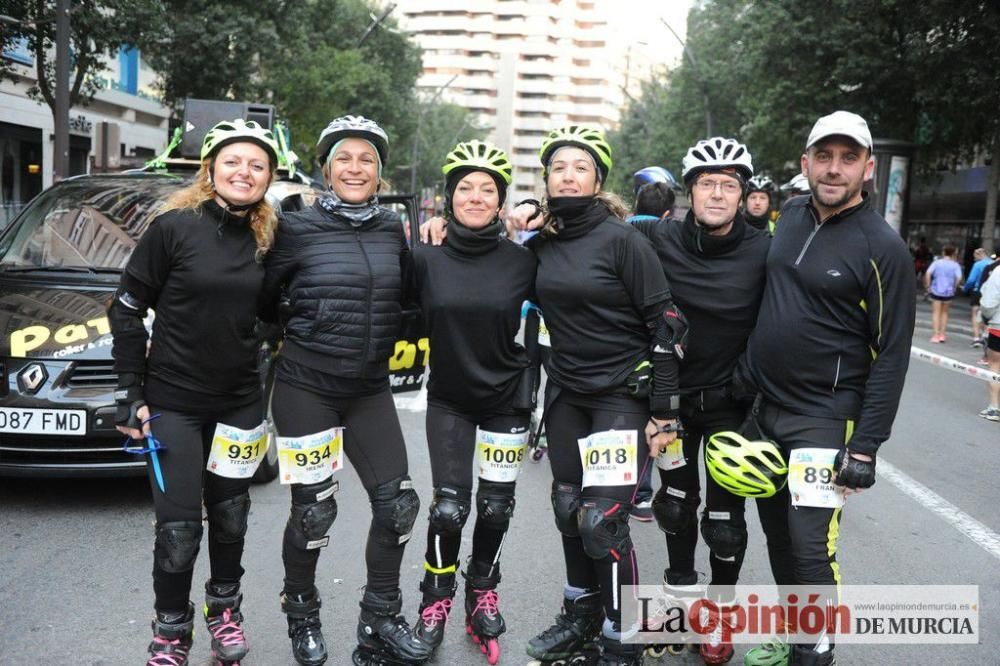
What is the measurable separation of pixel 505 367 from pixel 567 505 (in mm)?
627

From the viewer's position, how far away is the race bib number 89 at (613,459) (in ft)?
12.2

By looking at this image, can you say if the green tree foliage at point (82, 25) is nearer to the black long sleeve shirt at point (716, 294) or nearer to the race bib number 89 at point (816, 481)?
the black long sleeve shirt at point (716, 294)

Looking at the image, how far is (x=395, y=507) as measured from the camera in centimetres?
385

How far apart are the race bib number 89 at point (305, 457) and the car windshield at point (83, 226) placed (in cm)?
289

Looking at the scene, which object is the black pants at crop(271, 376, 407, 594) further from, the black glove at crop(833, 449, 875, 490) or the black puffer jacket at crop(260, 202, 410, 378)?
the black glove at crop(833, 449, 875, 490)

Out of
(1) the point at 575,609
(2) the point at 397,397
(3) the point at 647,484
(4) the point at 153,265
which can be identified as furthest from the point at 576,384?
(2) the point at 397,397

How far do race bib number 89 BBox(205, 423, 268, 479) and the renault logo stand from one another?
2.04 meters

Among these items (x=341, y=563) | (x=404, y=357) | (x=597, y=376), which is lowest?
(x=341, y=563)

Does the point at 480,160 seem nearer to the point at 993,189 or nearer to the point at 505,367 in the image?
the point at 505,367

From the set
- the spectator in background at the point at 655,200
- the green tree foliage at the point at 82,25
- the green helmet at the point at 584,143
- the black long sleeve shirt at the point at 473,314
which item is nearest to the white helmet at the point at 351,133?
the black long sleeve shirt at the point at 473,314

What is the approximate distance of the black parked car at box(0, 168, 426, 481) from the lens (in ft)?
17.1

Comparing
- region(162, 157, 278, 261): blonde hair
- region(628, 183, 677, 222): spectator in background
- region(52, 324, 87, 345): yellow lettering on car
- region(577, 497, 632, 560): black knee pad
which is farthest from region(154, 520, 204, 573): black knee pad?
region(628, 183, 677, 222): spectator in background

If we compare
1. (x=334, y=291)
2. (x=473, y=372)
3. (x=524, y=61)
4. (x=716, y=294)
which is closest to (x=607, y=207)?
(x=716, y=294)

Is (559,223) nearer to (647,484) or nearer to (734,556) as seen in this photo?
(734,556)
